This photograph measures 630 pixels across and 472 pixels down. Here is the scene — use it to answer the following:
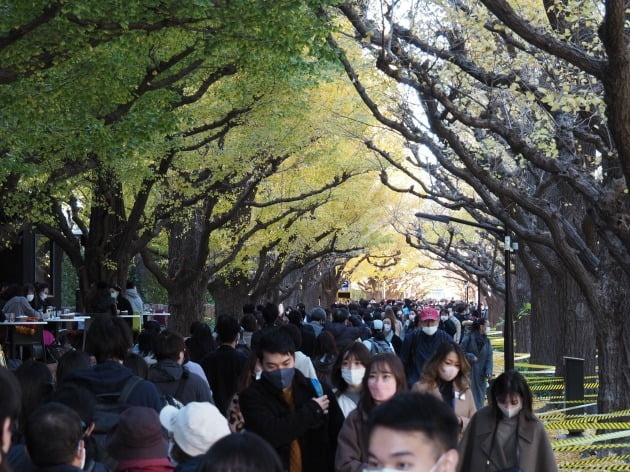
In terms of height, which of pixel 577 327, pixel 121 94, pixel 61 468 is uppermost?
pixel 121 94

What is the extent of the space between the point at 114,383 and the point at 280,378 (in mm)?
1093

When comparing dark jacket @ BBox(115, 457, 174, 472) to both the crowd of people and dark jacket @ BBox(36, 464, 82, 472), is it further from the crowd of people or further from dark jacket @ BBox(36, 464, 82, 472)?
dark jacket @ BBox(36, 464, 82, 472)

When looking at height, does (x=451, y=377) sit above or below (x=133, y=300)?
below

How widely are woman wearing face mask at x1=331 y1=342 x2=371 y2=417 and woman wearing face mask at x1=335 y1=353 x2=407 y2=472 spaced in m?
0.57

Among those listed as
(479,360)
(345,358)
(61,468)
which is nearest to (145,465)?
(61,468)

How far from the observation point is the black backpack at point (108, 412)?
6.05 m

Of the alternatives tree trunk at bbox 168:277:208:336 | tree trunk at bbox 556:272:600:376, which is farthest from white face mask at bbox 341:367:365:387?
tree trunk at bbox 168:277:208:336

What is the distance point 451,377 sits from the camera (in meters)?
8.39

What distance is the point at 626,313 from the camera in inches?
560

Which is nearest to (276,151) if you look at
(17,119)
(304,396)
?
(17,119)

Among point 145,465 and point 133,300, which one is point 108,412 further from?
point 133,300

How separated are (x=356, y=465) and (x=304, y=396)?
57 cm

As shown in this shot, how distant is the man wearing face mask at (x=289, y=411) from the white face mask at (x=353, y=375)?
69cm

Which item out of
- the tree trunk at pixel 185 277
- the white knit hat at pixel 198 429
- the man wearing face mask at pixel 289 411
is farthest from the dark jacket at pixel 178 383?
the tree trunk at pixel 185 277
